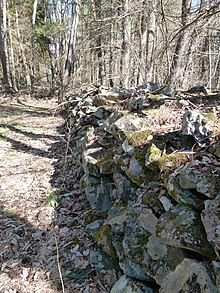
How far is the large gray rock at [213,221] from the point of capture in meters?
1.45

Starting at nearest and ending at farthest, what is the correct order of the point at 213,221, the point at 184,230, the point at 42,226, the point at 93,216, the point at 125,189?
1. the point at 213,221
2. the point at 184,230
3. the point at 125,189
4. the point at 93,216
5. the point at 42,226

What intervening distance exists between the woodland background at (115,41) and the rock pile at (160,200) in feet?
4.79

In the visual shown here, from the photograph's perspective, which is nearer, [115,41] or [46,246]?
[46,246]

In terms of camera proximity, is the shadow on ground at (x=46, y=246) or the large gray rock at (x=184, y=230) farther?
the shadow on ground at (x=46, y=246)

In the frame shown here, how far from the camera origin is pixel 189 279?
156cm

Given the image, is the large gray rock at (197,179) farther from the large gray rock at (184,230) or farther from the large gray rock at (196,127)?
the large gray rock at (196,127)

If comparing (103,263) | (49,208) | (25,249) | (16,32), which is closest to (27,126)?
(49,208)

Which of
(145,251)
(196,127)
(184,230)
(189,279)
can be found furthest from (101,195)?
(189,279)

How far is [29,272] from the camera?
2.66 meters

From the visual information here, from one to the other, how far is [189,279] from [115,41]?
346 inches

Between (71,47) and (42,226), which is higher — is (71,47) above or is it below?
above

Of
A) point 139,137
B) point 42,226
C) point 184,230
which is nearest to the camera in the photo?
point 184,230

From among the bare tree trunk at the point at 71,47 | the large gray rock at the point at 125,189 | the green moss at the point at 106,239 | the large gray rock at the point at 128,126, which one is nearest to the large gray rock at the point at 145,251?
the green moss at the point at 106,239

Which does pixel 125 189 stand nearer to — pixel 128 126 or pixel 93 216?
pixel 93 216
